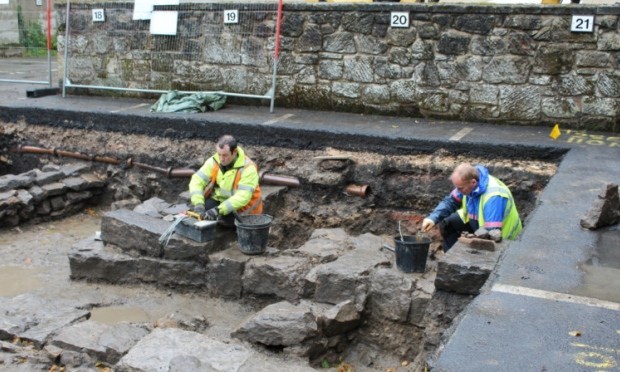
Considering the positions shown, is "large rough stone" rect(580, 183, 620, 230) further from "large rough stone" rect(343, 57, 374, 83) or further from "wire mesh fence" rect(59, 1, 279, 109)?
"wire mesh fence" rect(59, 1, 279, 109)

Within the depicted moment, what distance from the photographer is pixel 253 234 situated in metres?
7.09

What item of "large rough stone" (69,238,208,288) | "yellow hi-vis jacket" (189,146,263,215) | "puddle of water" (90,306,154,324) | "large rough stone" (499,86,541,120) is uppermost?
"large rough stone" (499,86,541,120)

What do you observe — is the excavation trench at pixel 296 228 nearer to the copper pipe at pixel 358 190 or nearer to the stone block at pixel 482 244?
the copper pipe at pixel 358 190

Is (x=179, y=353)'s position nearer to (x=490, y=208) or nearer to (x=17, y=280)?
(x=490, y=208)

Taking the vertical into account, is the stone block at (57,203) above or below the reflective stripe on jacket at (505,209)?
below

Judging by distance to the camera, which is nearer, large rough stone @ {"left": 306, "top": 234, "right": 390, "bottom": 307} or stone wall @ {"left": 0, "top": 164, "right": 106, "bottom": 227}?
large rough stone @ {"left": 306, "top": 234, "right": 390, "bottom": 307}

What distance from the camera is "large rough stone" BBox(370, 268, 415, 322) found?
20.4ft

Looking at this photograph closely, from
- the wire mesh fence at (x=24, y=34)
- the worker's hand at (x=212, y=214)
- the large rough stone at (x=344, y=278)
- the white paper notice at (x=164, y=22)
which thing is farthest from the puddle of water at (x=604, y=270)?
the wire mesh fence at (x=24, y=34)

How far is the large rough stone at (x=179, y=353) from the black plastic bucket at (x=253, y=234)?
6.18ft

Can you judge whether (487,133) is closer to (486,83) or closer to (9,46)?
(486,83)

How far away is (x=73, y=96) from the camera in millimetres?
12406

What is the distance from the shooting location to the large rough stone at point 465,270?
482 cm

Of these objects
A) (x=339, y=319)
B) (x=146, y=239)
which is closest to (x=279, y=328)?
(x=339, y=319)

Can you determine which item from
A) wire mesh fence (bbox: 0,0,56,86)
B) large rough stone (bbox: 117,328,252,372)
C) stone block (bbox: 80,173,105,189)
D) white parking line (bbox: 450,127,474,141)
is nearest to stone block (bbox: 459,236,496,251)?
large rough stone (bbox: 117,328,252,372)
